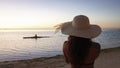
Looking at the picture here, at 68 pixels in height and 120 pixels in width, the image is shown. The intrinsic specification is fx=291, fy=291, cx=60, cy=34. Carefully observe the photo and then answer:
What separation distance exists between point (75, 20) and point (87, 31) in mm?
211

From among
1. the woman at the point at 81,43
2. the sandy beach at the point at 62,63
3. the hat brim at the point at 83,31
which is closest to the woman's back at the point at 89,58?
the woman at the point at 81,43

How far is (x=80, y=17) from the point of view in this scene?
3.65 meters

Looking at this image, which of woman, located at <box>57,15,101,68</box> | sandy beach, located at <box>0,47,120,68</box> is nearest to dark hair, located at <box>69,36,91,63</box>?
woman, located at <box>57,15,101,68</box>

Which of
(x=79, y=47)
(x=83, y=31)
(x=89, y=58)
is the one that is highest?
(x=83, y=31)

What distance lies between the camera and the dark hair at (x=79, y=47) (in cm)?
355

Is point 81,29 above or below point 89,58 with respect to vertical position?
above

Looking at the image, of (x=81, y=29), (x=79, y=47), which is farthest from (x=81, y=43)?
(x=81, y=29)

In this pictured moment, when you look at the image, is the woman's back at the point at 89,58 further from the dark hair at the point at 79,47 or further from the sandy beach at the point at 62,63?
the sandy beach at the point at 62,63

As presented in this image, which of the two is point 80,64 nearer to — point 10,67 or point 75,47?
point 75,47

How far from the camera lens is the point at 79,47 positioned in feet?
11.7

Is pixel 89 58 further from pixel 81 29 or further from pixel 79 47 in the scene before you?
pixel 81 29

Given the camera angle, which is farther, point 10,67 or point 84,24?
point 10,67

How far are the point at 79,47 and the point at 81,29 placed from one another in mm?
225

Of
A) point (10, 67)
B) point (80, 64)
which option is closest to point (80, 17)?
point (80, 64)
